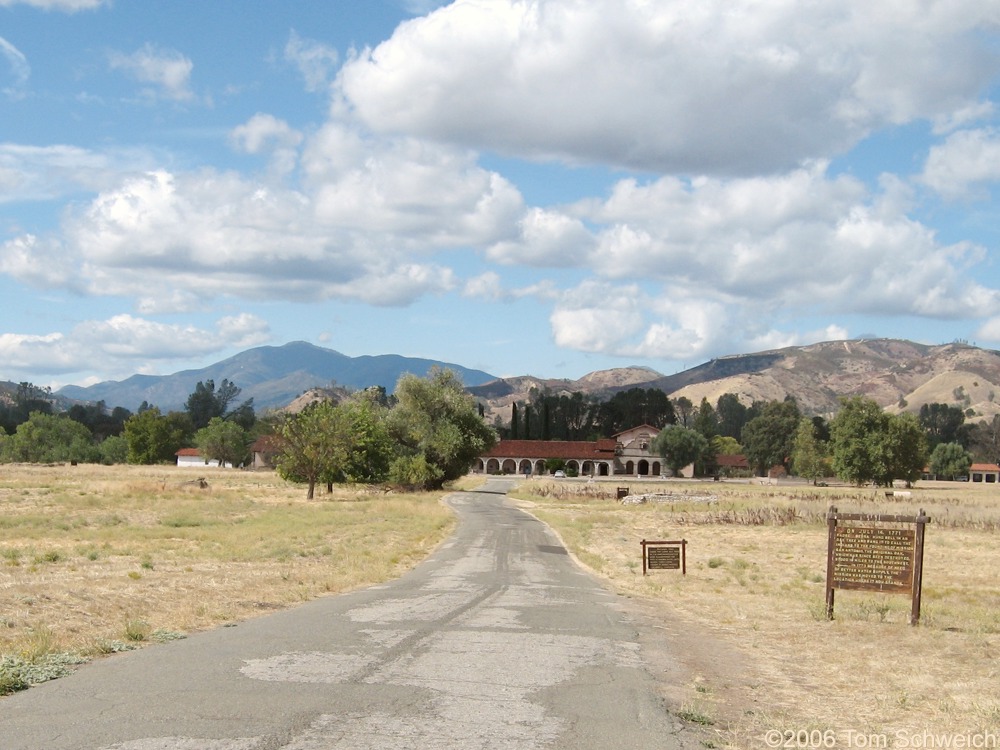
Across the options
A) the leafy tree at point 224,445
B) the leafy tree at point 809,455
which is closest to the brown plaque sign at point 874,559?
the leafy tree at point 809,455

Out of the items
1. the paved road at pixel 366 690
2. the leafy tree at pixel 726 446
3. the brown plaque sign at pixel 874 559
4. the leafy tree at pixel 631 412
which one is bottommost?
the paved road at pixel 366 690

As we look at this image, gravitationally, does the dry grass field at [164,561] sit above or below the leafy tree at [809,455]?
below

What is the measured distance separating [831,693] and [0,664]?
9.47 metres

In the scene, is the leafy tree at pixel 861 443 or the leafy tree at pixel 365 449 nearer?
the leafy tree at pixel 365 449

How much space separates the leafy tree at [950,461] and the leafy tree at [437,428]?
103103mm

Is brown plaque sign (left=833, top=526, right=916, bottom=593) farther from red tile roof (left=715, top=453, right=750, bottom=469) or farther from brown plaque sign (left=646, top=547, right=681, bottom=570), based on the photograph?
red tile roof (left=715, top=453, right=750, bottom=469)

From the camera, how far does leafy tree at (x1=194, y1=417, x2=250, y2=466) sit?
141425 millimetres

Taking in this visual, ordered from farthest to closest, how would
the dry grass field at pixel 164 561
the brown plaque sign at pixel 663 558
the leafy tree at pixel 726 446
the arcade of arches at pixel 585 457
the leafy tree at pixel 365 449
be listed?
the leafy tree at pixel 726 446
the arcade of arches at pixel 585 457
the leafy tree at pixel 365 449
the brown plaque sign at pixel 663 558
the dry grass field at pixel 164 561

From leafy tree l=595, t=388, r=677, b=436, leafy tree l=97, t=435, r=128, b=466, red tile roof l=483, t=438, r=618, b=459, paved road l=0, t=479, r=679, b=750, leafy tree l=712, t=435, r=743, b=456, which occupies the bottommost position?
leafy tree l=97, t=435, r=128, b=466

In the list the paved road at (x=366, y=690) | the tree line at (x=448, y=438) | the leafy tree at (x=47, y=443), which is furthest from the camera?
the leafy tree at (x=47, y=443)

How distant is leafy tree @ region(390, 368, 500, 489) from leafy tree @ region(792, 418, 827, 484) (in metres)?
58.3

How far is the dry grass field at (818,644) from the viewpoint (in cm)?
959

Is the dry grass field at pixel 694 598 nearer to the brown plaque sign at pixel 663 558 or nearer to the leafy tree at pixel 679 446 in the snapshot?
the brown plaque sign at pixel 663 558

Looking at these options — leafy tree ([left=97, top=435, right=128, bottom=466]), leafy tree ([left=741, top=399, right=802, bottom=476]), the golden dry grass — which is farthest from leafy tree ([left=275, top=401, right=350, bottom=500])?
leafy tree ([left=741, top=399, right=802, bottom=476])
